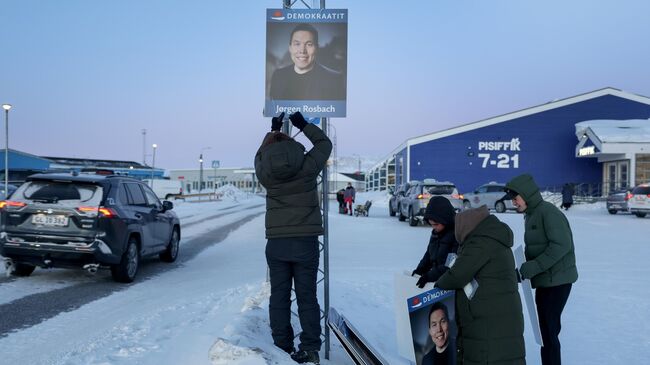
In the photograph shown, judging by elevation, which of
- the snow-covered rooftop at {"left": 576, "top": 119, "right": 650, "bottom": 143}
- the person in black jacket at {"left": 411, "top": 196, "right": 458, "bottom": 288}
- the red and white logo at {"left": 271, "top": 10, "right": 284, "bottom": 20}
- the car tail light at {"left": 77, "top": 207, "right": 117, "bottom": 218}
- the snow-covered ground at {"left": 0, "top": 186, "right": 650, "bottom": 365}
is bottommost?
the snow-covered ground at {"left": 0, "top": 186, "right": 650, "bottom": 365}

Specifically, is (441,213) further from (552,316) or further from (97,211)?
(97,211)

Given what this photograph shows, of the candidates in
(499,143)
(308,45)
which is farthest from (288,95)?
(499,143)

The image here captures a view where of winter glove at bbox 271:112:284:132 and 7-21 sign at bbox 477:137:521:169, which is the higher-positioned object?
7-21 sign at bbox 477:137:521:169

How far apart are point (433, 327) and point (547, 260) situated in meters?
1.19

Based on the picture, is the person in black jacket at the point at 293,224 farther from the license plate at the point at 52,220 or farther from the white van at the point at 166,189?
the white van at the point at 166,189

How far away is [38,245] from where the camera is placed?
320 inches

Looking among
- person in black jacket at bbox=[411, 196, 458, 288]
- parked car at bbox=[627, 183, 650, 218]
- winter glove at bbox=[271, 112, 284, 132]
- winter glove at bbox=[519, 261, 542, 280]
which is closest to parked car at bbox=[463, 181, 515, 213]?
parked car at bbox=[627, 183, 650, 218]

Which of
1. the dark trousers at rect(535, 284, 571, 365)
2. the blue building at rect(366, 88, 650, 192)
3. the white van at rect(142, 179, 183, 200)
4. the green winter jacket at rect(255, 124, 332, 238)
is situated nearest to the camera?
the green winter jacket at rect(255, 124, 332, 238)

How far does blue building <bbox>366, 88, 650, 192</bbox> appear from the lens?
41.8 m

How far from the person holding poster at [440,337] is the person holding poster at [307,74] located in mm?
2421

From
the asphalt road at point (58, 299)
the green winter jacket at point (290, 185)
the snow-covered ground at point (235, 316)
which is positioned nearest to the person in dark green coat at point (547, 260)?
the snow-covered ground at point (235, 316)

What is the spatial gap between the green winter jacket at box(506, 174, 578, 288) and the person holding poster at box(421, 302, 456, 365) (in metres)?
1.04

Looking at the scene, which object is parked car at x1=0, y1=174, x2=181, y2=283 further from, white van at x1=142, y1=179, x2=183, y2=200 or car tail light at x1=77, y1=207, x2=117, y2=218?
white van at x1=142, y1=179, x2=183, y2=200

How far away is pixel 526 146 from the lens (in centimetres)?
4225
